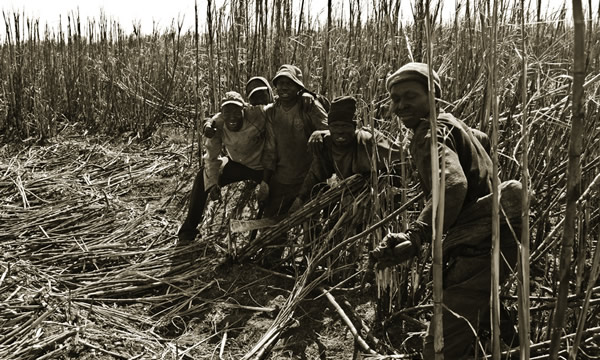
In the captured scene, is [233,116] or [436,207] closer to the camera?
[436,207]

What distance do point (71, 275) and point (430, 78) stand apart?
2895 mm

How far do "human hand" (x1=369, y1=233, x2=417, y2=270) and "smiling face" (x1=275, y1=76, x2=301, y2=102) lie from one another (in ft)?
5.83

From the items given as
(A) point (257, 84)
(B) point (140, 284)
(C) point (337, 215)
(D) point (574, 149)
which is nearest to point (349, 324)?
(C) point (337, 215)

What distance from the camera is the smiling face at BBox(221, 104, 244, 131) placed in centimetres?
384

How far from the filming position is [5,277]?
3.48m

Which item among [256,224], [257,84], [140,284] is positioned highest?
[257,84]

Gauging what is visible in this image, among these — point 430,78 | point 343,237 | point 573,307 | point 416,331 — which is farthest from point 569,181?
point 343,237

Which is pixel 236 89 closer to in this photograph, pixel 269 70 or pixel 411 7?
pixel 269 70

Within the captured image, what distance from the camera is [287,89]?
3648mm

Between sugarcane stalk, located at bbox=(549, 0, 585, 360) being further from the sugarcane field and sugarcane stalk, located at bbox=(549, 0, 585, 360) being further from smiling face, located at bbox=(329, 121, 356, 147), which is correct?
smiling face, located at bbox=(329, 121, 356, 147)

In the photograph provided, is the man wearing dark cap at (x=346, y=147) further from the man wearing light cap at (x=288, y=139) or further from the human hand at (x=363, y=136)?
the man wearing light cap at (x=288, y=139)

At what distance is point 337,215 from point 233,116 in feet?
3.34

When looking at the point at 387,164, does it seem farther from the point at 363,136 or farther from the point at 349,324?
the point at 349,324

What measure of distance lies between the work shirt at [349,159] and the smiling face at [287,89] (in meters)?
0.46
